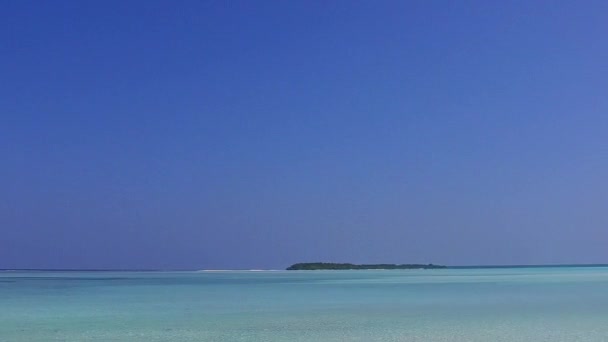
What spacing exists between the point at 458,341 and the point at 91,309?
380 inches

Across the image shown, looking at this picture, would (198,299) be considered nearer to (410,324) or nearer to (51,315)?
(51,315)

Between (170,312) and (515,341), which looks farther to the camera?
(170,312)

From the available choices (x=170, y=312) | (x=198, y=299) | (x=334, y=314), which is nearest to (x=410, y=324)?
(x=334, y=314)

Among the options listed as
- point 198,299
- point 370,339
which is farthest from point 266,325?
point 198,299

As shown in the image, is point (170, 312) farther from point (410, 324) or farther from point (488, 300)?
point (488, 300)

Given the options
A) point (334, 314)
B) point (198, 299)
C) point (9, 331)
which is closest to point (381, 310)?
point (334, 314)

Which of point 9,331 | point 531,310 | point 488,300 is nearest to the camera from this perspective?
point 9,331

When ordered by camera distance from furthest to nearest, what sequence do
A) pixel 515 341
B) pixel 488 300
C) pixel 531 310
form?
pixel 488 300, pixel 531 310, pixel 515 341

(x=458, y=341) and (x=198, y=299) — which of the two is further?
(x=198, y=299)

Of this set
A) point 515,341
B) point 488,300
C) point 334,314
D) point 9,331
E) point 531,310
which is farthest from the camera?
point 488,300

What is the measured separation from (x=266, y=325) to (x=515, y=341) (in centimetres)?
457

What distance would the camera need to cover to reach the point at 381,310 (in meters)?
16.6

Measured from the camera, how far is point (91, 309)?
56.2ft

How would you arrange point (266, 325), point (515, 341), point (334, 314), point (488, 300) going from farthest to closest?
point (488, 300) < point (334, 314) < point (266, 325) < point (515, 341)
